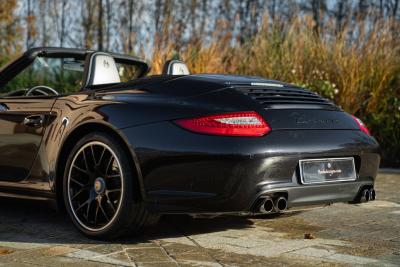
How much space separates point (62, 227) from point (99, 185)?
65 cm

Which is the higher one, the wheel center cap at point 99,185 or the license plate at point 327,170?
the license plate at point 327,170

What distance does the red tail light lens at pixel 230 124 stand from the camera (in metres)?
4.05

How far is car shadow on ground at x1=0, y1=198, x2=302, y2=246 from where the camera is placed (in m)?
4.48

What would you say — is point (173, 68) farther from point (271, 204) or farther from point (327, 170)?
point (271, 204)

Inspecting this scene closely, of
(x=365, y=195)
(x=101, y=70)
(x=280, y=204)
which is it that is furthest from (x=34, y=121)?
(x=365, y=195)

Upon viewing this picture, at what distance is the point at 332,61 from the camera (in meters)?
10.8

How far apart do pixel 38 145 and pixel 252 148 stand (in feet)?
5.44

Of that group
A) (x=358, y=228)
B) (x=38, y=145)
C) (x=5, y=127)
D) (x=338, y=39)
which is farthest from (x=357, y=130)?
(x=338, y=39)

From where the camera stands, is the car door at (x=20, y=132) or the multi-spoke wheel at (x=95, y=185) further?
the car door at (x=20, y=132)

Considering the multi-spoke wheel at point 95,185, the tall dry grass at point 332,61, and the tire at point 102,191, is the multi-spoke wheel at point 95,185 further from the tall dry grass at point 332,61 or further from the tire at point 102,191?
the tall dry grass at point 332,61

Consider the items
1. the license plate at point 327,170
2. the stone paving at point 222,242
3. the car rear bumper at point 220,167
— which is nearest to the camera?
the stone paving at point 222,242

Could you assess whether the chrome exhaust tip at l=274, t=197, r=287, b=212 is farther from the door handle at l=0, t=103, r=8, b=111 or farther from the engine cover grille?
the door handle at l=0, t=103, r=8, b=111

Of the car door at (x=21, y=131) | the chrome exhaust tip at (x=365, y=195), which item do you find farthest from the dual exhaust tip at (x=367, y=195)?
the car door at (x=21, y=131)

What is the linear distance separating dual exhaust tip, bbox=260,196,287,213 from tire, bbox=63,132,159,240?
68cm
